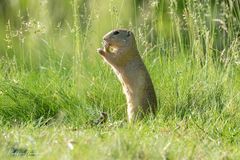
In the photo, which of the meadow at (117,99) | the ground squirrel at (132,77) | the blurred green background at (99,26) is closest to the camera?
the meadow at (117,99)

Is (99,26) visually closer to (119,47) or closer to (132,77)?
(119,47)

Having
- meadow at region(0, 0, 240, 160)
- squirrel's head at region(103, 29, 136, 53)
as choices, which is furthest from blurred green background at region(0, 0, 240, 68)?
squirrel's head at region(103, 29, 136, 53)

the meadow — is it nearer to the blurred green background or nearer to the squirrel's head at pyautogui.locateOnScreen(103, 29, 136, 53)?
the blurred green background

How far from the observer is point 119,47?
25.8 feet

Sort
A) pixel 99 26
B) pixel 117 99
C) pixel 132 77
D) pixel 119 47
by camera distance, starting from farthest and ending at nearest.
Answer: pixel 99 26 < pixel 117 99 < pixel 119 47 < pixel 132 77

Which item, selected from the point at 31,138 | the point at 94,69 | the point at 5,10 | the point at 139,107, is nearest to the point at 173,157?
the point at 31,138

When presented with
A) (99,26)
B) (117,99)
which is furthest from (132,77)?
(99,26)

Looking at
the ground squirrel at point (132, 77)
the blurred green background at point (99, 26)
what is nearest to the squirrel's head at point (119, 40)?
the ground squirrel at point (132, 77)

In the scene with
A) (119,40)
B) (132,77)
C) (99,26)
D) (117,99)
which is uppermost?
(119,40)

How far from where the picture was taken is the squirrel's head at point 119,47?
25.3 feet

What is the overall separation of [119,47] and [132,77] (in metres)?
0.35

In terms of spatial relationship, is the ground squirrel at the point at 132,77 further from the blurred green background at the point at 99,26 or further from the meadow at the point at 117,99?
the blurred green background at the point at 99,26

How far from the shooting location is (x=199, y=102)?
7875 millimetres

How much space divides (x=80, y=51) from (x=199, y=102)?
5.10 ft
